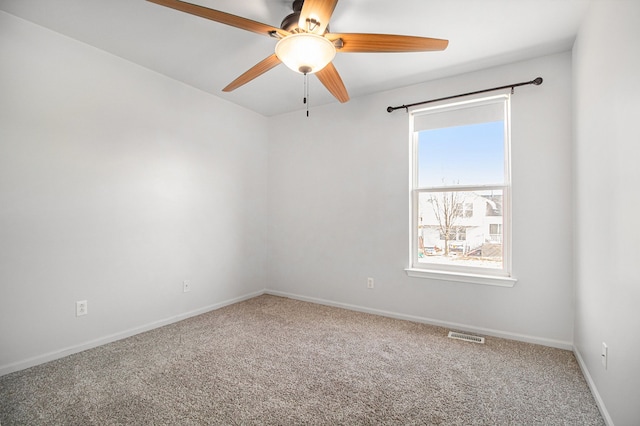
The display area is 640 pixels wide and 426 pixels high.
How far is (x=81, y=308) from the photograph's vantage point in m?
2.52

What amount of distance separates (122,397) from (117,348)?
0.83 meters

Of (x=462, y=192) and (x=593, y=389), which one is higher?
(x=462, y=192)

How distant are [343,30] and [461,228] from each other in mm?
2154

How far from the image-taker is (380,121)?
11.4 ft

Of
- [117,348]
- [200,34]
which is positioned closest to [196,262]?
[117,348]

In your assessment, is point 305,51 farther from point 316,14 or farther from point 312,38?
point 316,14

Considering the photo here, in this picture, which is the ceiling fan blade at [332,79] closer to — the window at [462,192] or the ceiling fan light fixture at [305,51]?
the ceiling fan light fixture at [305,51]

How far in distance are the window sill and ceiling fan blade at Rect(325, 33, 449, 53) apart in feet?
6.83

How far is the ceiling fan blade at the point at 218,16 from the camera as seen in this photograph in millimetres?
1549

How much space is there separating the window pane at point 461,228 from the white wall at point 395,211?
18 cm

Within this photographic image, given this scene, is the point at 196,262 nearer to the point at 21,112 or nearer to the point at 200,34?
the point at 21,112

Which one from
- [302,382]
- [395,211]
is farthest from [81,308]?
[395,211]

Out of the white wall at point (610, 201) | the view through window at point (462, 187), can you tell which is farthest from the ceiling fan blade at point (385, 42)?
the view through window at point (462, 187)

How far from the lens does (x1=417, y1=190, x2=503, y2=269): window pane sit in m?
2.95
